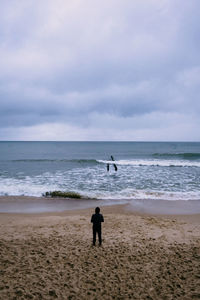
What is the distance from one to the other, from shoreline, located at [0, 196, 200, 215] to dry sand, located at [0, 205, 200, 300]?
2052 millimetres

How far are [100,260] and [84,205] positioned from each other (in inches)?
288

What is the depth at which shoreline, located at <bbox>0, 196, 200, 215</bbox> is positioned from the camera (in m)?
12.5

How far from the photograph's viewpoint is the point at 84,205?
1374 cm

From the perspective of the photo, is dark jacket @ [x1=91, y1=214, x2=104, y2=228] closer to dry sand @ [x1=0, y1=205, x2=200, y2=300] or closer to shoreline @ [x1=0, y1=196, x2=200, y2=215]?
dry sand @ [x1=0, y1=205, x2=200, y2=300]

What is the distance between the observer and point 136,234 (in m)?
8.80

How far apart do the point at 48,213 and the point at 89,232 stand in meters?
4.28

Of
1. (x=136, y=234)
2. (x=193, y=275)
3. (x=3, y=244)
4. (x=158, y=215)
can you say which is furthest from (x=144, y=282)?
(x=158, y=215)

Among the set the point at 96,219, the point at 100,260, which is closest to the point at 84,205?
the point at 96,219

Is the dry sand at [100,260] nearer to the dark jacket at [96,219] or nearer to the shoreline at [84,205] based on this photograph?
the dark jacket at [96,219]

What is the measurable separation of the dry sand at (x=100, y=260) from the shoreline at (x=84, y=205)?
2052 mm

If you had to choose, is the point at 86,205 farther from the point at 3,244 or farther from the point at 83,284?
the point at 83,284

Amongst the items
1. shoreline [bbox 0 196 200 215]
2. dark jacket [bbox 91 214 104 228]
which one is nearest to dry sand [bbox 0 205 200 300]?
dark jacket [bbox 91 214 104 228]

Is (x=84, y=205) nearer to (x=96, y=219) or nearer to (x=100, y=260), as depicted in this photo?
(x=96, y=219)

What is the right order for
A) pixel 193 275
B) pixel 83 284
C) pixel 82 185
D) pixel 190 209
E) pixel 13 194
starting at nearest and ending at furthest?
1. pixel 83 284
2. pixel 193 275
3. pixel 190 209
4. pixel 13 194
5. pixel 82 185
